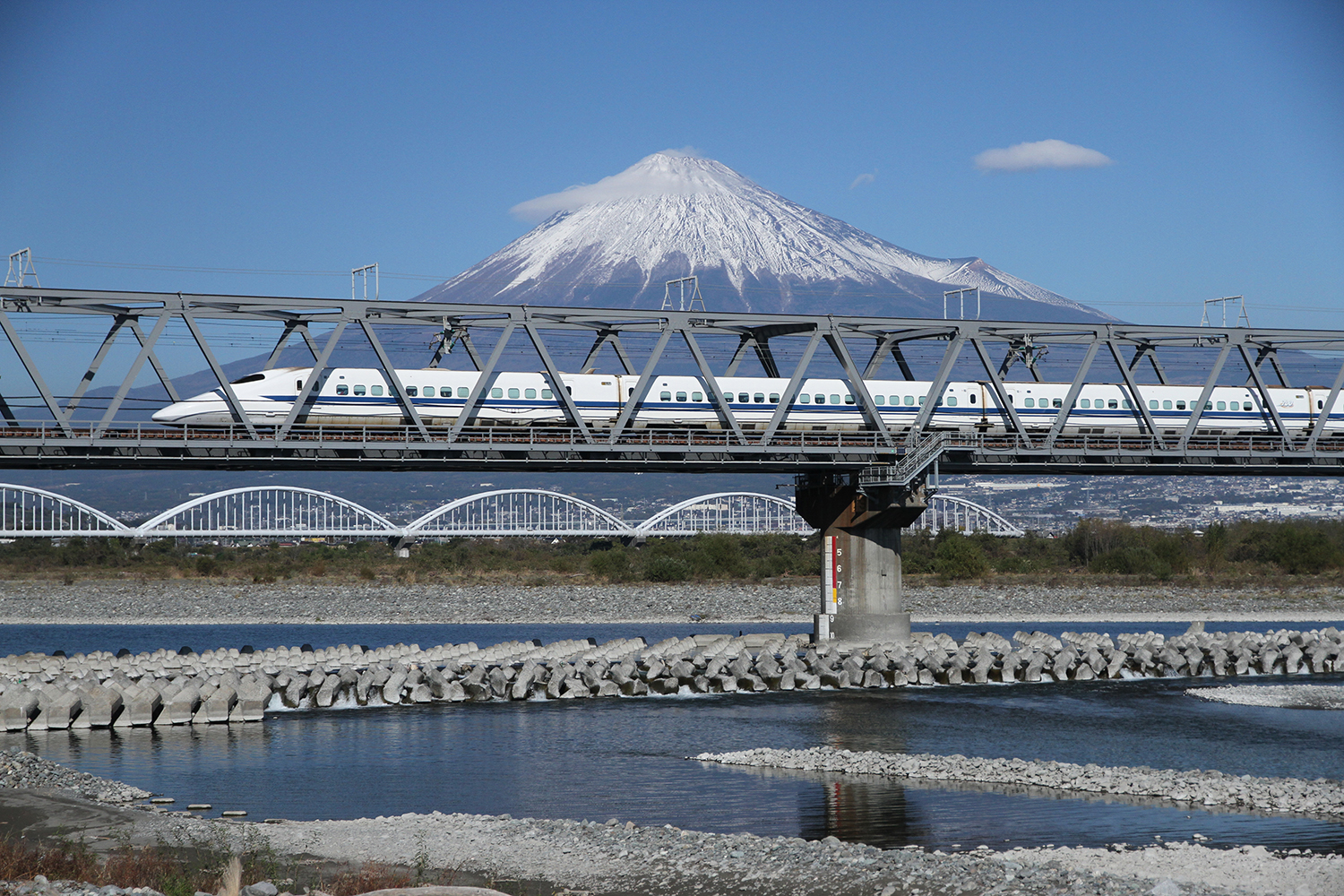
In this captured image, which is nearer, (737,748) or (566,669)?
(737,748)

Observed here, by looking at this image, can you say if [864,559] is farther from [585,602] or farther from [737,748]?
[585,602]

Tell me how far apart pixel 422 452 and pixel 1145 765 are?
23.3m

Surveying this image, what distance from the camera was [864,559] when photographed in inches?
1769

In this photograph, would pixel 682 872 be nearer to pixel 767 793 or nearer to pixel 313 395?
pixel 767 793

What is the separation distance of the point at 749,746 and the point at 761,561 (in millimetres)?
82834

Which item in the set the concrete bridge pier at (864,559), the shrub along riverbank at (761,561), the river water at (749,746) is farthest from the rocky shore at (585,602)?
the river water at (749,746)

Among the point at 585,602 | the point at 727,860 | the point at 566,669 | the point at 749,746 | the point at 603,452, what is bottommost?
the point at 749,746

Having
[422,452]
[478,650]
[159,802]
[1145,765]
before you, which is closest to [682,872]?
[159,802]

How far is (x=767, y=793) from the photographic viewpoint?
2339 cm

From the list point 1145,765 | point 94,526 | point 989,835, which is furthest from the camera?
point 94,526

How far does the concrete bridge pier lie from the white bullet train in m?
7.14

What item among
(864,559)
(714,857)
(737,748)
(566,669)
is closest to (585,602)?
(864,559)

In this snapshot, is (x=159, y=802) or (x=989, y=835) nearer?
(x=989, y=835)

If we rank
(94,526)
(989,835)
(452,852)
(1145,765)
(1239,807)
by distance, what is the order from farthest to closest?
(94,526), (1145,765), (1239,807), (989,835), (452,852)
